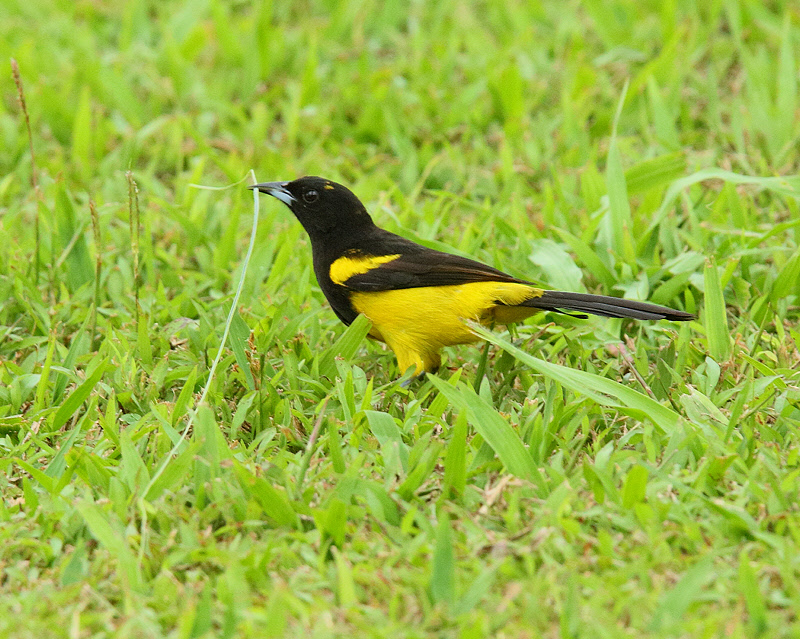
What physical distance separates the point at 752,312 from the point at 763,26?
11.8ft

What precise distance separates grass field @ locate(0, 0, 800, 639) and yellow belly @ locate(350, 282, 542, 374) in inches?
4.8

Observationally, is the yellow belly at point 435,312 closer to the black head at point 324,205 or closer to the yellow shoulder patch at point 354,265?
the yellow shoulder patch at point 354,265

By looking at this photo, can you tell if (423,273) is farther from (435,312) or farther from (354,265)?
(354,265)

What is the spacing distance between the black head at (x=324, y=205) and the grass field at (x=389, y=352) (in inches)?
15.4

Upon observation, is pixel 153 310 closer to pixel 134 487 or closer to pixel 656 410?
pixel 134 487

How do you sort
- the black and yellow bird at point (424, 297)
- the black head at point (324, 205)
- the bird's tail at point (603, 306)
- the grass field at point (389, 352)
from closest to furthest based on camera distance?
the grass field at point (389, 352), the bird's tail at point (603, 306), the black and yellow bird at point (424, 297), the black head at point (324, 205)

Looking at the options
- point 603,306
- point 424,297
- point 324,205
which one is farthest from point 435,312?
point 324,205

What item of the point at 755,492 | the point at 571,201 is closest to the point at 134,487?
the point at 755,492

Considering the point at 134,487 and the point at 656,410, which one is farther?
the point at 656,410

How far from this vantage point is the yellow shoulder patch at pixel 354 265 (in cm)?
412

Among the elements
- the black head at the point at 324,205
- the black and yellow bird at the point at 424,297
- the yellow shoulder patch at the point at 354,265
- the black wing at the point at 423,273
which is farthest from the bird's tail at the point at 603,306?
the black head at the point at 324,205

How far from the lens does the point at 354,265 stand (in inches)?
164

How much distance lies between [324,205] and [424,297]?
769 millimetres

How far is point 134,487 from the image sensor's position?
3.17 metres
